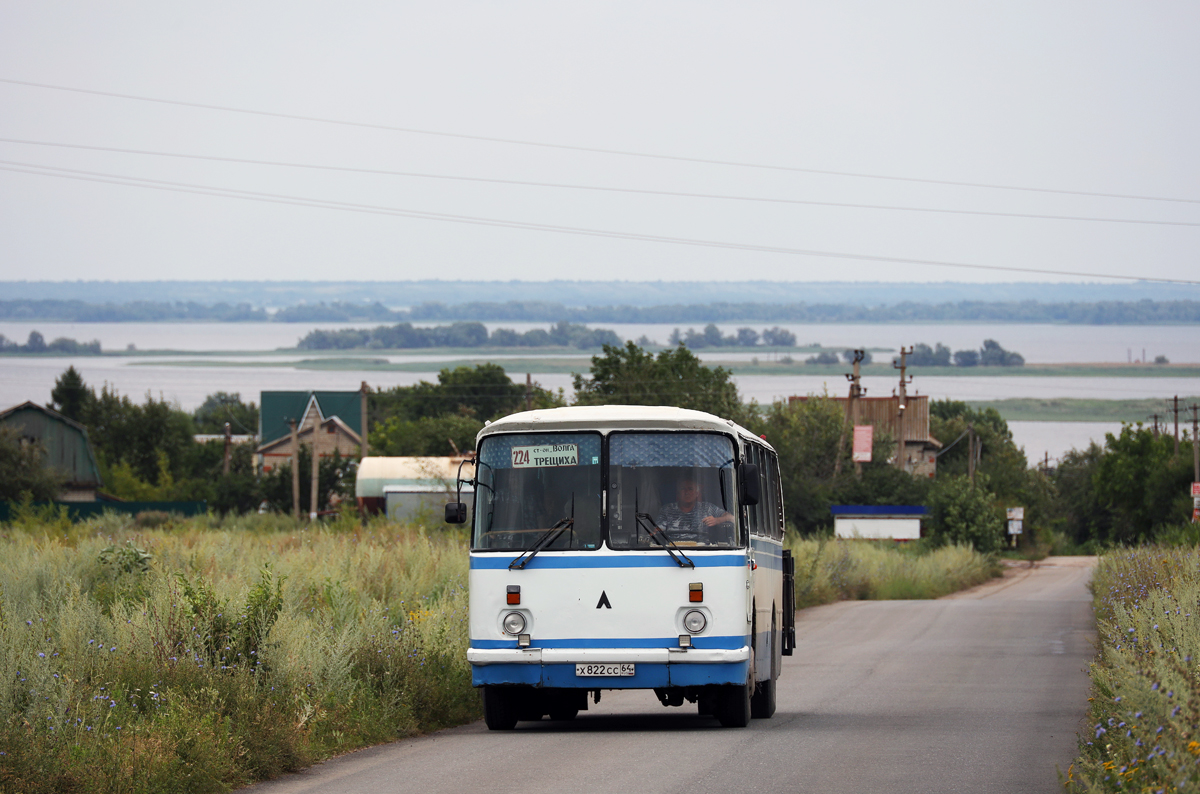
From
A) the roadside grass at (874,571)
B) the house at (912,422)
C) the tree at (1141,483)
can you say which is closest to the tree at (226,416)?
the house at (912,422)

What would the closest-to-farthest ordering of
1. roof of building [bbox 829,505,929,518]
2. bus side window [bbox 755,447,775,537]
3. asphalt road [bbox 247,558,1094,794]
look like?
asphalt road [bbox 247,558,1094,794] < bus side window [bbox 755,447,775,537] < roof of building [bbox 829,505,929,518]

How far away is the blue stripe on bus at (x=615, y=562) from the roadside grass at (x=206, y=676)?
2025mm

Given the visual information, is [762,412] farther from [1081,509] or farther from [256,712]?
[256,712]

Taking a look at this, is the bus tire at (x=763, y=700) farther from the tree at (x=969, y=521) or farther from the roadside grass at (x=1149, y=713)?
the tree at (x=969, y=521)

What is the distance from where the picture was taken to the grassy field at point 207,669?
9.36m

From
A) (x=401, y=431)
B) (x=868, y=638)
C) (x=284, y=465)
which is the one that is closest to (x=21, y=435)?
(x=284, y=465)

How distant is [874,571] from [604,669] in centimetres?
3654

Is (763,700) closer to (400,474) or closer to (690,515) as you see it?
(690,515)

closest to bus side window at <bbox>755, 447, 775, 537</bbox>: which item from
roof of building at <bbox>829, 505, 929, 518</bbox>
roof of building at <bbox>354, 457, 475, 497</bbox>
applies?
roof of building at <bbox>354, 457, 475, 497</bbox>

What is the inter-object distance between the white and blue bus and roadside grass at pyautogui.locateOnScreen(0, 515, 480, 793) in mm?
1393

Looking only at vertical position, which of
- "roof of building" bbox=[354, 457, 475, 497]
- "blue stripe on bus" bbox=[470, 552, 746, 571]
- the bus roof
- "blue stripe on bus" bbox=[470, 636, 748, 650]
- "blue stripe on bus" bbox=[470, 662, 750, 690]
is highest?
the bus roof

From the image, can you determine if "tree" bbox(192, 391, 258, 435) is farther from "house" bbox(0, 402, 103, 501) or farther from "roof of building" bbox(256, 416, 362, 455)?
"house" bbox(0, 402, 103, 501)

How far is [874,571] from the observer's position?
47500mm

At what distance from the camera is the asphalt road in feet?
32.1
